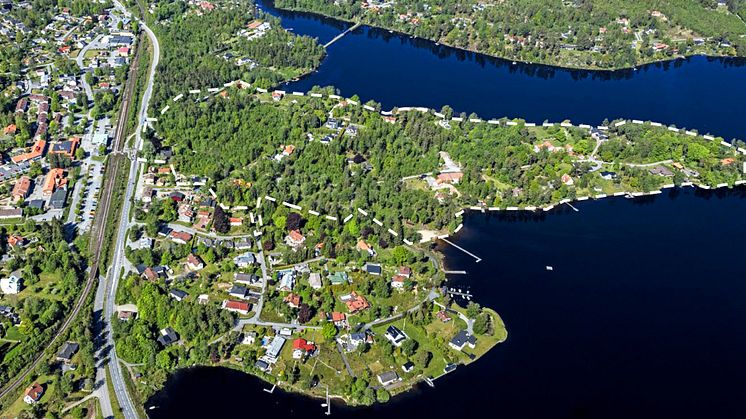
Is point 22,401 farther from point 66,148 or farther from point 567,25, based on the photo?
point 567,25

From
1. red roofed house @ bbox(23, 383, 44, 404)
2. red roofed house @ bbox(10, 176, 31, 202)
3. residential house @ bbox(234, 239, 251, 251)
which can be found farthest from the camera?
red roofed house @ bbox(10, 176, 31, 202)

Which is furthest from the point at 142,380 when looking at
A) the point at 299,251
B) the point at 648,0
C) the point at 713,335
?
the point at 648,0

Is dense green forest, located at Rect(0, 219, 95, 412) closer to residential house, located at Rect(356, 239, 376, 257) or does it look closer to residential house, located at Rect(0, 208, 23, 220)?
residential house, located at Rect(0, 208, 23, 220)

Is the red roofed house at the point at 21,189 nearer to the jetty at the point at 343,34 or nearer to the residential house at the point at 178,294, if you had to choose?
the residential house at the point at 178,294

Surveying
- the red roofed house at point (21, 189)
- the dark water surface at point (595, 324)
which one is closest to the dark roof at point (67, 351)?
the dark water surface at point (595, 324)

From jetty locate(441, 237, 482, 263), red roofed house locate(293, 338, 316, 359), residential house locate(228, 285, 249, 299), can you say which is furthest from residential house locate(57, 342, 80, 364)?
jetty locate(441, 237, 482, 263)
